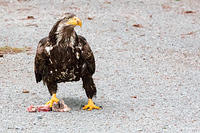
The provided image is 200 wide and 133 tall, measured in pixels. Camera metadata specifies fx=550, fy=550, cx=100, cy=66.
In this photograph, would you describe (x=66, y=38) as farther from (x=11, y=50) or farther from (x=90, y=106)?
(x=11, y=50)

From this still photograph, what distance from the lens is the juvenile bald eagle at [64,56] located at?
7500 mm

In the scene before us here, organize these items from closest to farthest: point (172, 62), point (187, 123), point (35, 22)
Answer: point (187, 123) < point (172, 62) < point (35, 22)

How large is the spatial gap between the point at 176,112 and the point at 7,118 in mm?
2342

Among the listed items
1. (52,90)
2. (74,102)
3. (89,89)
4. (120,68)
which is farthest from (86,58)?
(120,68)

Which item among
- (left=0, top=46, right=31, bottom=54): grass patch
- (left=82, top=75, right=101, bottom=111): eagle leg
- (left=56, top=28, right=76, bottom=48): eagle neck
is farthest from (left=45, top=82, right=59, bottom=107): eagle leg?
(left=0, top=46, right=31, bottom=54): grass patch

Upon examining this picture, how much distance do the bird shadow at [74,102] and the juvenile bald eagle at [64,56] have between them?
0.18m

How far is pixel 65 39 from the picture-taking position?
7523mm

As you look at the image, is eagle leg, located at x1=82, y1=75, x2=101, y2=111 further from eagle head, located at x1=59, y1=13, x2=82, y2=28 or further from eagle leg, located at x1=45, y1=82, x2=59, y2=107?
eagle head, located at x1=59, y1=13, x2=82, y2=28

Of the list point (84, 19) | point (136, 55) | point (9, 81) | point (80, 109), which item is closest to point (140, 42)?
point (136, 55)

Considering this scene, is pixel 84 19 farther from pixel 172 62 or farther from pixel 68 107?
pixel 68 107

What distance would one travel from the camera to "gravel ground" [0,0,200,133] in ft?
23.8

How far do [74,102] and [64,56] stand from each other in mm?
1084

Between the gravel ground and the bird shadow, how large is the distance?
1 centimetres

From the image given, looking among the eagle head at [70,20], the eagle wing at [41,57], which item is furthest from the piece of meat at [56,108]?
the eagle head at [70,20]
